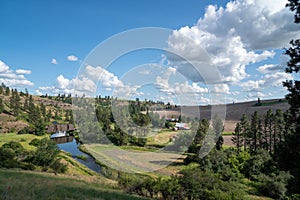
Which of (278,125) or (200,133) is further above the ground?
(278,125)

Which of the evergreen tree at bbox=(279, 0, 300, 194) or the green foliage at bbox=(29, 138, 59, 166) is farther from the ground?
the evergreen tree at bbox=(279, 0, 300, 194)

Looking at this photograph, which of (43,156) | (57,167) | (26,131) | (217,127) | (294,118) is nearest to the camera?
(294,118)

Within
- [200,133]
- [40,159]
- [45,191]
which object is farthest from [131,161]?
[45,191]

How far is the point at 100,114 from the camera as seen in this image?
7119cm

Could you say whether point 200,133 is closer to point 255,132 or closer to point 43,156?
point 255,132

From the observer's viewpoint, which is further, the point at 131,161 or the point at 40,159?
the point at 131,161

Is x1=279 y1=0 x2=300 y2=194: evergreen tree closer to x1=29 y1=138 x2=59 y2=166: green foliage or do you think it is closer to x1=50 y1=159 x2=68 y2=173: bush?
x1=50 y1=159 x2=68 y2=173: bush

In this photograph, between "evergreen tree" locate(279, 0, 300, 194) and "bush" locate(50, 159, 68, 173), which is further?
"bush" locate(50, 159, 68, 173)

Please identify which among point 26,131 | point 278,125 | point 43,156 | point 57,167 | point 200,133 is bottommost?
point 57,167

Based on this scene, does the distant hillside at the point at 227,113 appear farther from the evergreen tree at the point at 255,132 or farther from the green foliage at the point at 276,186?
the green foliage at the point at 276,186

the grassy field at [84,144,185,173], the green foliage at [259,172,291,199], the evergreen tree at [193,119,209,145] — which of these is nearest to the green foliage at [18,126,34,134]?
the grassy field at [84,144,185,173]

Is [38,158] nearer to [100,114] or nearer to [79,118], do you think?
[79,118]

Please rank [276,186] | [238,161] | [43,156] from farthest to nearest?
[238,161] → [43,156] → [276,186]

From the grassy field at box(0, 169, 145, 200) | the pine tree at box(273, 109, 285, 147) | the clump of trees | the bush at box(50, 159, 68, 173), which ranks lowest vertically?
the bush at box(50, 159, 68, 173)
